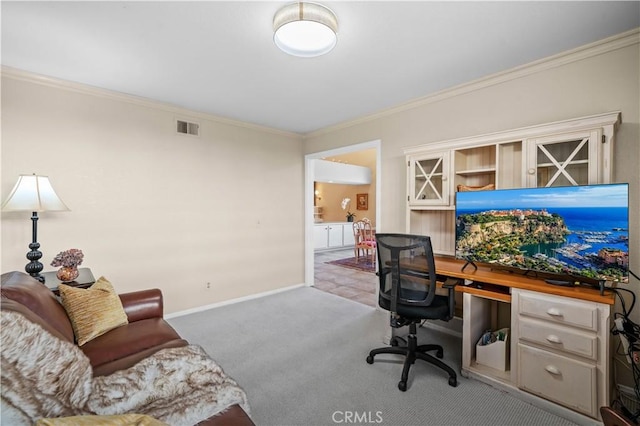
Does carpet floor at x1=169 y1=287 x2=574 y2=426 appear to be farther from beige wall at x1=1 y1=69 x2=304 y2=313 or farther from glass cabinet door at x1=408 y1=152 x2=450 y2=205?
glass cabinet door at x1=408 y1=152 x2=450 y2=205

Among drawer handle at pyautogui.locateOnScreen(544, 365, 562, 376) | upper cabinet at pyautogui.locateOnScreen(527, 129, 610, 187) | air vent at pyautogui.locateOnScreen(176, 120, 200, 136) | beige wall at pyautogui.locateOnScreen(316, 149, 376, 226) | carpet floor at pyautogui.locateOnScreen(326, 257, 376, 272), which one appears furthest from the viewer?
beige wall at pyautogui.locateOnScreen(316, 149, 376, 226)

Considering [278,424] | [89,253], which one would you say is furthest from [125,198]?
[278,424]

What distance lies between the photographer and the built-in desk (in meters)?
1.77

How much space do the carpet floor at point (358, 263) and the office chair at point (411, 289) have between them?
12.2 feet

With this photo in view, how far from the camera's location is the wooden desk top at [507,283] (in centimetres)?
183

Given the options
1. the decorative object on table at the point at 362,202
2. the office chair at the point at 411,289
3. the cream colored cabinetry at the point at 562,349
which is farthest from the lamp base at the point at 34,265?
the decorative object on table at the point at 362,202

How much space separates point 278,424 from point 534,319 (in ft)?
6.01

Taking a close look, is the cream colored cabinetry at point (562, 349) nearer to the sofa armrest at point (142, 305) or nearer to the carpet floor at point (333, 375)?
the carpet floor at point (333, 375)

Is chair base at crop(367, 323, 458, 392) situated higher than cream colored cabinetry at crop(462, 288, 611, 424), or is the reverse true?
cream colored cabinetry at crop(462, 288, 611, 424)

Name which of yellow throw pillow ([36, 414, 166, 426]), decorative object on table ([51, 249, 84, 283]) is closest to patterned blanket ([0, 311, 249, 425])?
yellow throw pillow ([36, 414, 166, 426])

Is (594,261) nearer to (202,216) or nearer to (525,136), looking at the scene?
(525,136)

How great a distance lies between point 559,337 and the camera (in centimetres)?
190

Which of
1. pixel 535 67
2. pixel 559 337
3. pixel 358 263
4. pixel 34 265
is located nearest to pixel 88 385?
pixel 34 265

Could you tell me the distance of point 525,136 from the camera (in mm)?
2326
